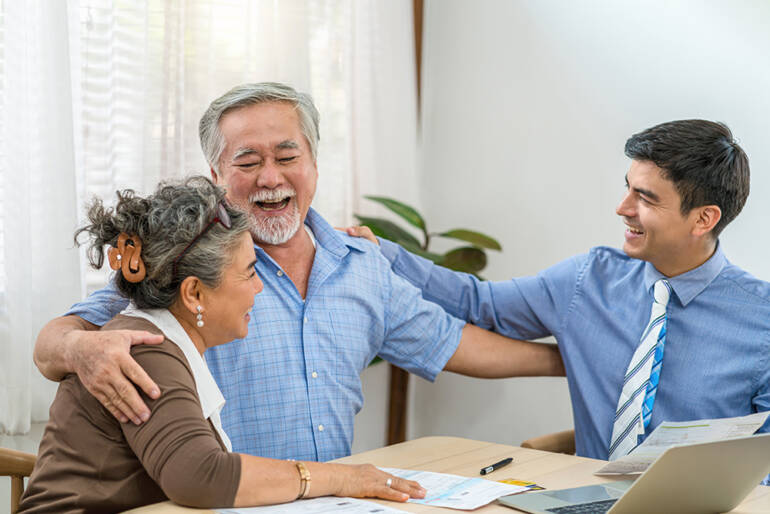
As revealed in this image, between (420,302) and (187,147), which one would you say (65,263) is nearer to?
(187,147)

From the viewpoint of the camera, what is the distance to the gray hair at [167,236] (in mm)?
1329

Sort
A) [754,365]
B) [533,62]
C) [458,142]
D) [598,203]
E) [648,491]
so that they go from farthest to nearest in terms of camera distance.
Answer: [458,142], [533,62], [598,203], [754,365], [648,491]

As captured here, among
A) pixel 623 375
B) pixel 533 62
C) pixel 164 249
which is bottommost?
pixel 623 375

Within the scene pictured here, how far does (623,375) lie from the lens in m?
1.88

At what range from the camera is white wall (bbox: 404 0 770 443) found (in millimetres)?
2459

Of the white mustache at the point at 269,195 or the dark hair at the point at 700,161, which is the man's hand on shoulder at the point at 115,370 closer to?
the white mustache at the point at 269,195

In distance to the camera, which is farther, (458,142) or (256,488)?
(458,142)

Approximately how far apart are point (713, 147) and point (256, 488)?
4.35ft

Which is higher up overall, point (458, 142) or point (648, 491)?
point (458, 142)

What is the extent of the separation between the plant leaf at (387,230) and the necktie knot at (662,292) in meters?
1.08

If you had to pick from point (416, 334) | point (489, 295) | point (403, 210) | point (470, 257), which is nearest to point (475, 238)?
point (470, 257)

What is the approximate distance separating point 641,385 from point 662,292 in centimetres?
23

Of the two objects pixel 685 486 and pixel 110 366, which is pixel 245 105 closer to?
pixel 110 366

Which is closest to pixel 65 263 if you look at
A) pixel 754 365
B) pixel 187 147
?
pixel 187 147
